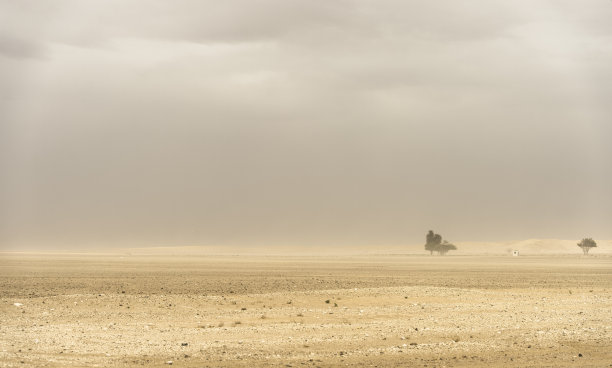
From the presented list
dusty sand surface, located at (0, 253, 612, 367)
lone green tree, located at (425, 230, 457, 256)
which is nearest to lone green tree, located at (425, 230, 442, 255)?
lone green tree, located at (425, 230, 457, 256)

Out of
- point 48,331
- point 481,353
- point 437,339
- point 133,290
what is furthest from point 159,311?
point 133,290

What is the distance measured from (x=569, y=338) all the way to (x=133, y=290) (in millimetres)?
26350

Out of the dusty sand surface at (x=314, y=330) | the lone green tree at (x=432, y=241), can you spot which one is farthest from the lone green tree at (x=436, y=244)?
the dusty sand surface at (x=314, y=330)

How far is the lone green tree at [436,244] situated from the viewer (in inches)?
7136

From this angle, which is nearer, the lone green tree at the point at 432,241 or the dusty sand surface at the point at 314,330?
the dusty sand surface at the point at 314,330

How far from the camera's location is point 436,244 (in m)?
182

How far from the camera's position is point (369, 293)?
95.5 ft

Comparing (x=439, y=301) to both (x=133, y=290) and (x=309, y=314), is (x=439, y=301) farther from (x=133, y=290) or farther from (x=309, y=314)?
(x=133, y=290)

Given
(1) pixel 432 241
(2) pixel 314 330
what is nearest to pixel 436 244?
(1) pixel 432 241

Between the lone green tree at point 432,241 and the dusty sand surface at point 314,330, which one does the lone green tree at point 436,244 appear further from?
the dusty sand surface at point 314,330

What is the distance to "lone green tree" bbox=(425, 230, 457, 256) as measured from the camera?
181250 millimetres

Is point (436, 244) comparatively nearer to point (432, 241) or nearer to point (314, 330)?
point (432, 241)

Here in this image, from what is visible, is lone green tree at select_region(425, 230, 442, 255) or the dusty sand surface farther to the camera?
lone green tree at select_region(425, 230, 442, 255)

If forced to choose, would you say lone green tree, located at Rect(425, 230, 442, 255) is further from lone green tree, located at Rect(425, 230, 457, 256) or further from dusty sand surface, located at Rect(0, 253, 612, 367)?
dusty sand surface, located at Rect(0, 253, 612, 367)
